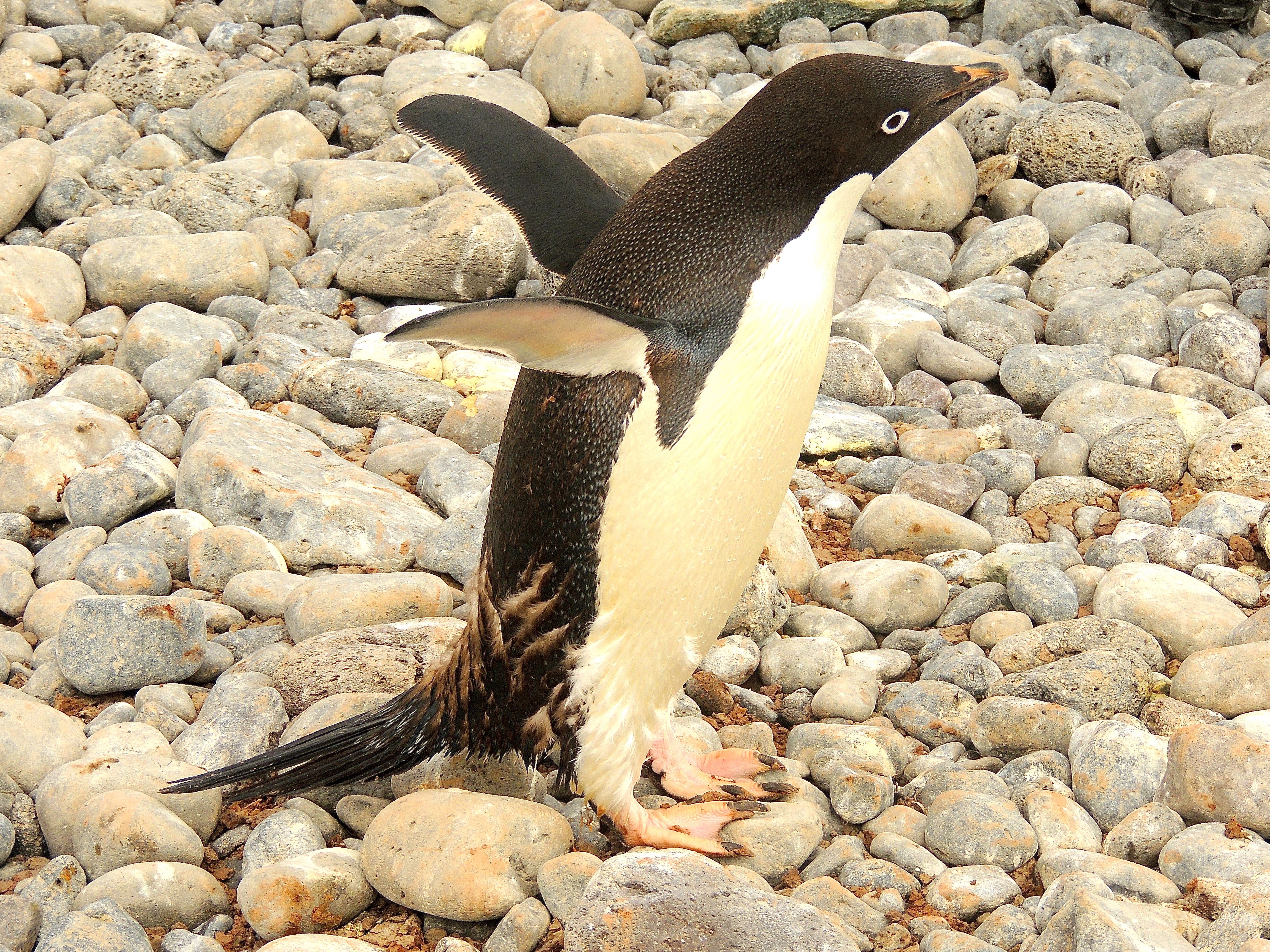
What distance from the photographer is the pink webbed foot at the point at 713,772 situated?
271cm

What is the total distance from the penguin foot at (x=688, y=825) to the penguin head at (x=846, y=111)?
4.19ft

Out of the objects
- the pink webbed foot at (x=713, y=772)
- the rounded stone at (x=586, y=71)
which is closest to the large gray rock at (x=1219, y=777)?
the pink webbed foot at (x=713, y=772)

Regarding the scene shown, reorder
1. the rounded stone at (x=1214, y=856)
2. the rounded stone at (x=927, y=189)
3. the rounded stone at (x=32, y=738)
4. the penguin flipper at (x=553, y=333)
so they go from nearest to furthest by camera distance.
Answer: the penguin flipper at (x=553, y=333) → the rounded stone at (x=1214, y=856) → the rounded stone at (x=32, y=738) → the rounded stone at (x=927, y=189)

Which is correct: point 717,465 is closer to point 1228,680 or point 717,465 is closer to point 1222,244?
point 1228,680

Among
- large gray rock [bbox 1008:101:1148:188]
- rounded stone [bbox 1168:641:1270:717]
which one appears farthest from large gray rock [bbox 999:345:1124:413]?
rounded stone [bbox 1168:641:1270:717]

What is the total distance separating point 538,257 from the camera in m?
2.93

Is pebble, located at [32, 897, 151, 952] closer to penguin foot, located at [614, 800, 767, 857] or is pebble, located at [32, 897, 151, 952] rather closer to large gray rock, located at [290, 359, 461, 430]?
penguin foot, located at [614, 800, 767, 857]

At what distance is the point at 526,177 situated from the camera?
2889mm

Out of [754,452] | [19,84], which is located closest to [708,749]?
[754,452]

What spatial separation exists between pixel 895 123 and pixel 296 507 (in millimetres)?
1987

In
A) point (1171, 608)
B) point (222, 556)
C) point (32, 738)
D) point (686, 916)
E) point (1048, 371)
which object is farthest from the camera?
point (1048, 371)

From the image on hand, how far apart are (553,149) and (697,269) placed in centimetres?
72

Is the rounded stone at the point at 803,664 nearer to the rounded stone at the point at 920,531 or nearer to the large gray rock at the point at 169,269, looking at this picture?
the rounded stone at the point at 920,531

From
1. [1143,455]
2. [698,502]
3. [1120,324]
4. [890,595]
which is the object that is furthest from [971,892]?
[1120,324]
